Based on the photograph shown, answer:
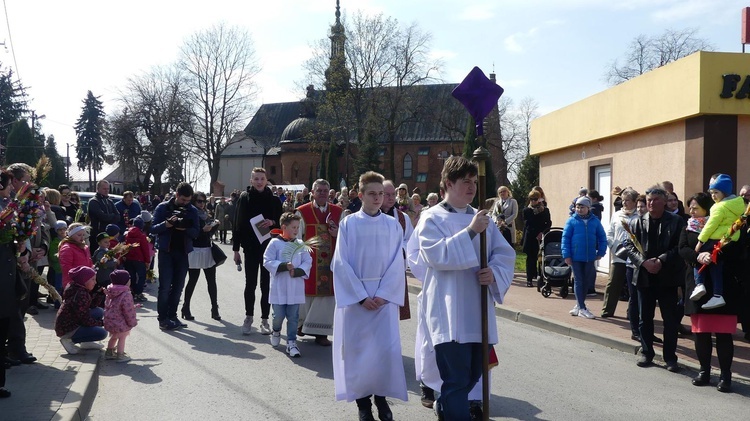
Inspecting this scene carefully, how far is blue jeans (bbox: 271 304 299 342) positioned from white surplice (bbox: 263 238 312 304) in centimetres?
10

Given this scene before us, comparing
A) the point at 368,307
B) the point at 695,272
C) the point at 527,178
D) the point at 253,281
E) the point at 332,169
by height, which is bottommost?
the point at 253,281

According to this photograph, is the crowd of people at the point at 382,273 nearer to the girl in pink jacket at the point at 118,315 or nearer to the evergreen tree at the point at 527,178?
the girl in pink jacket at the point at 118,315

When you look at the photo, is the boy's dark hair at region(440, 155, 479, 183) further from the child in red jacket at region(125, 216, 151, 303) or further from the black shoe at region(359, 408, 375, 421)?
the child in red jacket at region(125, 216, 151, 303)

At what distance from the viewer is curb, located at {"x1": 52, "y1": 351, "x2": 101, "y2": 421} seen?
5.71 m

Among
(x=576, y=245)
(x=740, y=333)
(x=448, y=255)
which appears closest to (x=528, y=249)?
(x=576, y=245)

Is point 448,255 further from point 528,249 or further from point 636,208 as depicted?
point 528,249

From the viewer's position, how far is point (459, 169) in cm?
492

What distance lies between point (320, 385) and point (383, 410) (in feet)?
4.53

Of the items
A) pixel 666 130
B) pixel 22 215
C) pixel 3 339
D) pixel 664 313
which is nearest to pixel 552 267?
pixel 666 130

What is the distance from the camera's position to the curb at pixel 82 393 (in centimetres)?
571

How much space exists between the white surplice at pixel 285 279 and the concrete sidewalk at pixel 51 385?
208 centimetres

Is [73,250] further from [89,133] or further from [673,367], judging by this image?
[89,133]

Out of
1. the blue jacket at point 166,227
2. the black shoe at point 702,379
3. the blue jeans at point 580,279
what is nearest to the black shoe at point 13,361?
the blue jacket at point 166,227

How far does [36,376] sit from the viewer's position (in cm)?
690
